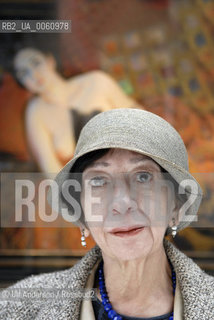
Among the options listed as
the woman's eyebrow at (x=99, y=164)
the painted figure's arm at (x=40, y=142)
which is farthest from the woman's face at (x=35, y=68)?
the woman's eyebrow at (x=99, y=164)

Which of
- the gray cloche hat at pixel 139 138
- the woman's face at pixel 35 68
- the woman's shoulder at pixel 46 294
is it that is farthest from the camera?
the woman's face at pixel 35 68

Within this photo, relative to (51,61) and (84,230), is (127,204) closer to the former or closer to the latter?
(84,230)

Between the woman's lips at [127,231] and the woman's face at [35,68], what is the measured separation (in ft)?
6.83

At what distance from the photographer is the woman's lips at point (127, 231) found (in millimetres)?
1141

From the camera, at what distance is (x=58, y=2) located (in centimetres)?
284

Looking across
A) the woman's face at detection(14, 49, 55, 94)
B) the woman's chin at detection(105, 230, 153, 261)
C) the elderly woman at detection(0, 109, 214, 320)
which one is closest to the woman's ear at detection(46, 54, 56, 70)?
the woman's face at detection(14, 49, 55, 94)

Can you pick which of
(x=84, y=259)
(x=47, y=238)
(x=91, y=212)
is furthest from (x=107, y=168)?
(x=47, y=238)

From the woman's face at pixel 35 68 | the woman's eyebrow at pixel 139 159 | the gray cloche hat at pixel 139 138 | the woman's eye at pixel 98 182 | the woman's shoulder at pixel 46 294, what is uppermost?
the woman's face at pixel 35 68

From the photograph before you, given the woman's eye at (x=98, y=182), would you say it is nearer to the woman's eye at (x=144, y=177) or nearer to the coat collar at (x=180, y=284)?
the woman's eye at (x=144, y=177)

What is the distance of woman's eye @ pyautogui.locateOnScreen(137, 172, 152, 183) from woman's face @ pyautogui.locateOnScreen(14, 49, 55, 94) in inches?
79.6

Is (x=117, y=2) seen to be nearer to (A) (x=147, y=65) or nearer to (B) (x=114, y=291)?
(A) (x=147, y=65)

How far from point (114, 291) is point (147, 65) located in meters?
2.07

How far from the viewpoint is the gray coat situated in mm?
1185

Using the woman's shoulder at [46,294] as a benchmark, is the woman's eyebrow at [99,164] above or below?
above
